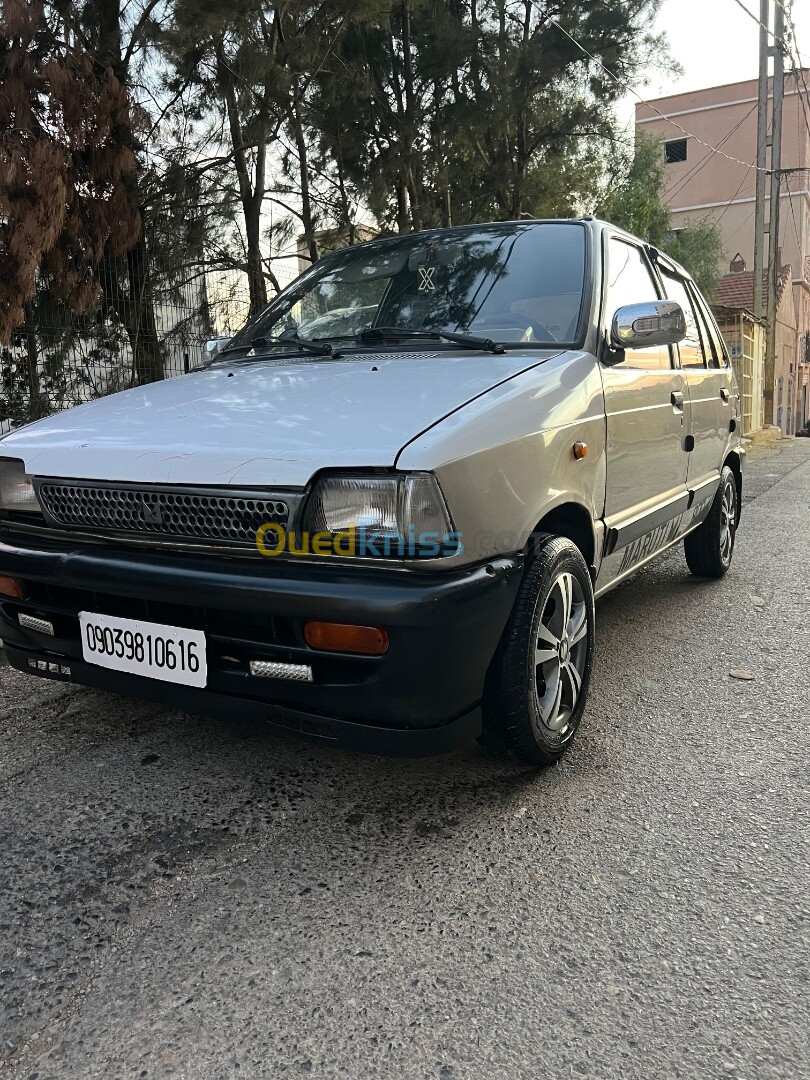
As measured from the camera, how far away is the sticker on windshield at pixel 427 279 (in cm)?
306

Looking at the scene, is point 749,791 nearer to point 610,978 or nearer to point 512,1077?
point 610,978

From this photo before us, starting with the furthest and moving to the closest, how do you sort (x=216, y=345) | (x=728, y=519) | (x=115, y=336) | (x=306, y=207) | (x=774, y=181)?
1. (x=774, y=181)
2. (x=306, y=207)
3. (x=115, y=336)
4. (x=728, y=519)
5. (x=216, y=345)

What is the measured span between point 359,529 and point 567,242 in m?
1.69

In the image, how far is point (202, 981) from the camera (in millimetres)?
1637

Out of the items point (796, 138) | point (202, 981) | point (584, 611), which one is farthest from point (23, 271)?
point (796, 138)

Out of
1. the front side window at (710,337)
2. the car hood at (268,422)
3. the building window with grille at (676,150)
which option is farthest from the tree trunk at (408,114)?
the building window with grille at (676,150)

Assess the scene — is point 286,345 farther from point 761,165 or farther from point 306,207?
point 761,165

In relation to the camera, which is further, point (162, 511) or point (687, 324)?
point (687, 324)

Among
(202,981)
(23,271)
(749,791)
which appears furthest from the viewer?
(23,271)

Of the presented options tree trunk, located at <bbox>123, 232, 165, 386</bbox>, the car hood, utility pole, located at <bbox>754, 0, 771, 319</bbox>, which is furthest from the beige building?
the car hood

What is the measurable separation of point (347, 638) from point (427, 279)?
5.54ft

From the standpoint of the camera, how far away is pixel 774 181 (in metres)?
20.3

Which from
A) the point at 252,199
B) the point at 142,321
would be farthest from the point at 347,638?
the point at 252,199

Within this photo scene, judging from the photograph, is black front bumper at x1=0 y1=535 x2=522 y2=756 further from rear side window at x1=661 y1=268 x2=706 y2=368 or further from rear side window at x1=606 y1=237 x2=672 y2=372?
rear side window at x1=661 y1=268 x2=706 y2=368
